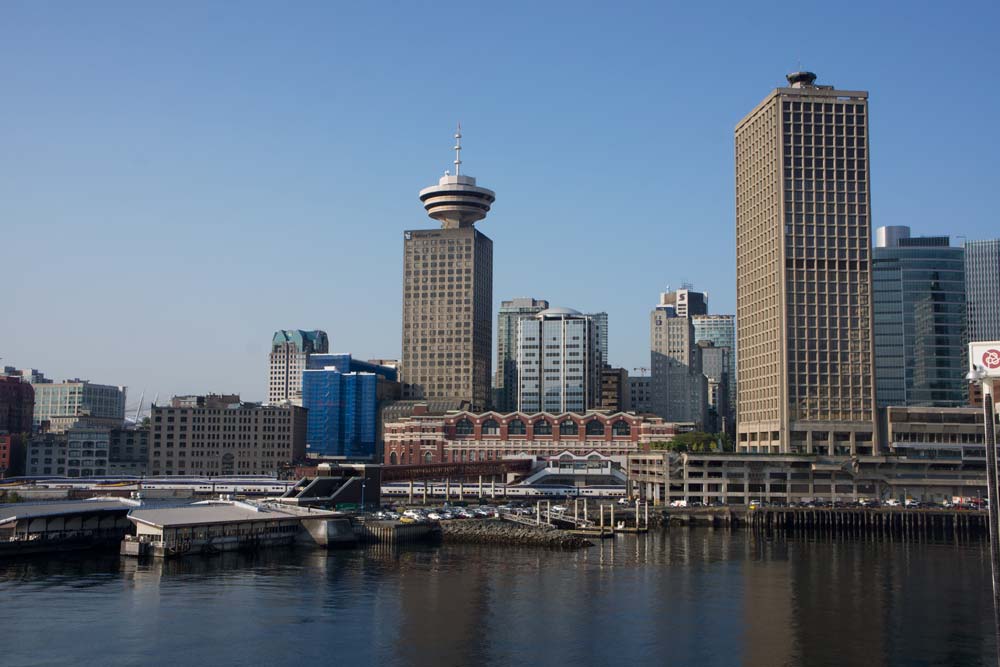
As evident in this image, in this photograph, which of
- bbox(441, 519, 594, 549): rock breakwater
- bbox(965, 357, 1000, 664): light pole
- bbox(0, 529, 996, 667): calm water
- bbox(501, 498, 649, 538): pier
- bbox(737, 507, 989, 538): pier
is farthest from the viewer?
bbox(737, 507, 989, 538): pier

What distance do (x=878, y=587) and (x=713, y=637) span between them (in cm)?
3215

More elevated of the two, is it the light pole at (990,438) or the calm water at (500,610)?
the light pole at (990,438)

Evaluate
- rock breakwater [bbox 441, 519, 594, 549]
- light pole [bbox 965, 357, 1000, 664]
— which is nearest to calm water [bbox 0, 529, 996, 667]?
rock breakwater [bbox 441, 519, 594, 549]

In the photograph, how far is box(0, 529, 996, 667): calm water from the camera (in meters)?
73.0

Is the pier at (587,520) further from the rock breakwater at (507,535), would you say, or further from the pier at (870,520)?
the pier at (870,520)

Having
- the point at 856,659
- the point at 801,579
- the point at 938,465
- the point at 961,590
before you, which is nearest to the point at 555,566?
the point at 801,579

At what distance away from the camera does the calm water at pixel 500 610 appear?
73000 mm

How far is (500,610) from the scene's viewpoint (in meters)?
88.4

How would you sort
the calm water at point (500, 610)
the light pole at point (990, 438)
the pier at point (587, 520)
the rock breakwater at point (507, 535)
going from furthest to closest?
1. the pier at point (587, 520)
2. the rock breakwater at point (507, 535)
3. the calm water at point (500, 610)
4. the light pole at point (990, 438)

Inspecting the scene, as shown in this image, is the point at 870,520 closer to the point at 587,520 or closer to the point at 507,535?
the point at 587,520

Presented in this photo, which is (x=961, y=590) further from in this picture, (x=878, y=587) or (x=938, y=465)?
(x=938, y=465)

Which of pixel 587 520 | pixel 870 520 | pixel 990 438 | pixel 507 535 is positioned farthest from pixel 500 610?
pixel 870 520

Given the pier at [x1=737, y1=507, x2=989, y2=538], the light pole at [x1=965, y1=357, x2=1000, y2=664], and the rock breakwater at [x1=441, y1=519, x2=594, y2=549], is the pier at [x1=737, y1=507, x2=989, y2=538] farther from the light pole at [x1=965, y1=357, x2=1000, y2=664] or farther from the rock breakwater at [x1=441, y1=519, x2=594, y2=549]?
the light pole at [x1=965, y1=357, x2=1000, y2=664]

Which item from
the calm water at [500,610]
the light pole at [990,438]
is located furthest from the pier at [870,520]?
the light pole at [990,438]
